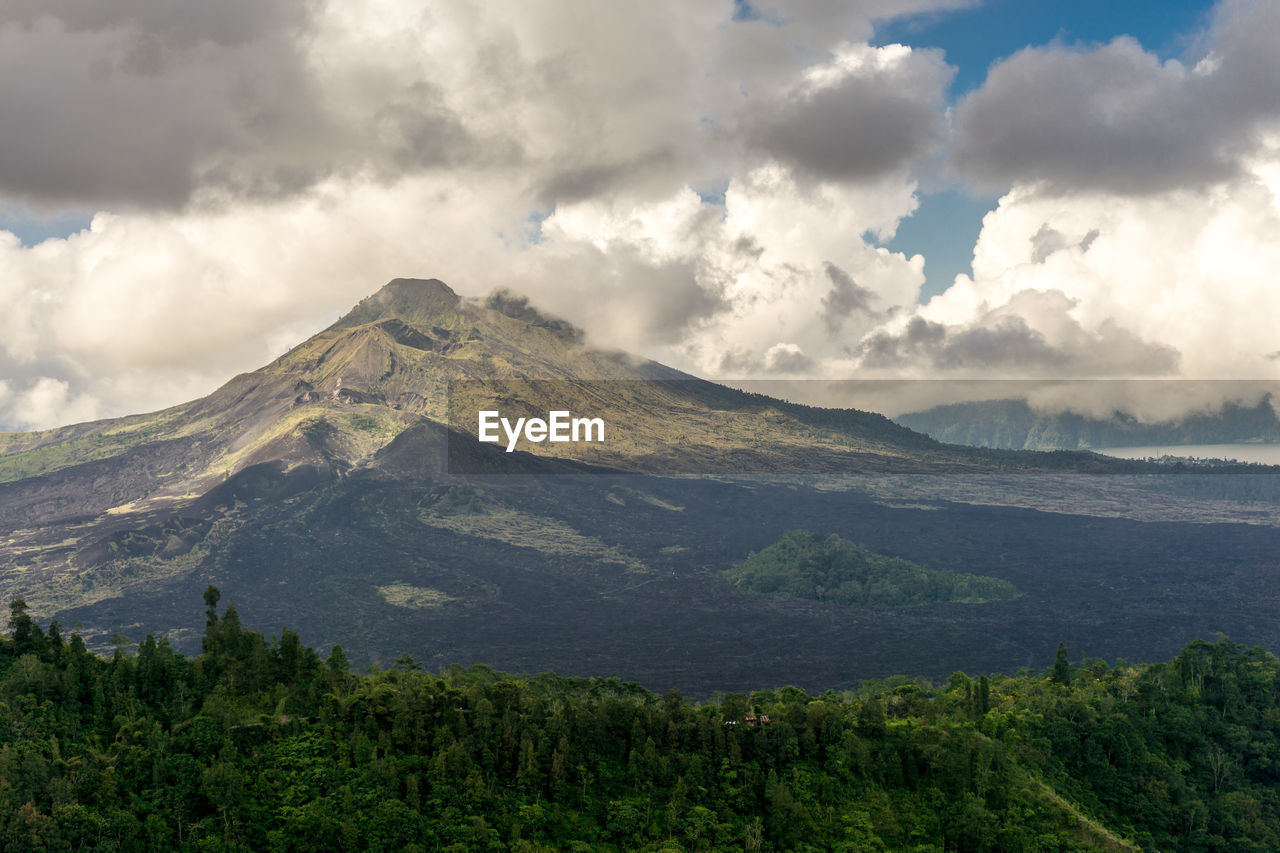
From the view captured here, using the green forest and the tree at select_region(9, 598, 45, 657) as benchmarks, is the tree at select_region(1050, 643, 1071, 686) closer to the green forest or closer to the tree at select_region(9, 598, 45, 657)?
the green forest

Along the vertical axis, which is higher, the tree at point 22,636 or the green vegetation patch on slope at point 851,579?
the tree at point 22,636

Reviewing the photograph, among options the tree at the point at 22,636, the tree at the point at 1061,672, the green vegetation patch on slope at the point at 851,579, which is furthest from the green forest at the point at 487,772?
the green vegetation patch on slope at the point at 851,579

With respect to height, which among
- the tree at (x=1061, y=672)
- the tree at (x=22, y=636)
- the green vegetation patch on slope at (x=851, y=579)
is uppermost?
the tree at (x=22, y=636)

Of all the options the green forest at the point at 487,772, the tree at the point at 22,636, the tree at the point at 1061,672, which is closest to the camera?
the green forest at the point at 487,772

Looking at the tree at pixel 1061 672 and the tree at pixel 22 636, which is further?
the tree at pixel 1061 672

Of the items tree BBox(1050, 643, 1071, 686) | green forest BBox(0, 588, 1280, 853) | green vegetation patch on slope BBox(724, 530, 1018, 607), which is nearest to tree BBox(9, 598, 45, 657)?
green forest BBox(0, 588, 1280, 853)

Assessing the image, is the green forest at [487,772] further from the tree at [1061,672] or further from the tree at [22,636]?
the tree at [1061,672]
